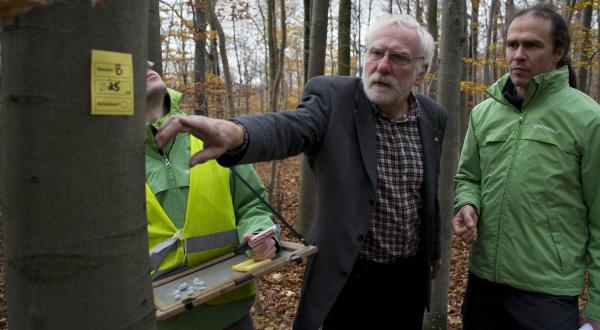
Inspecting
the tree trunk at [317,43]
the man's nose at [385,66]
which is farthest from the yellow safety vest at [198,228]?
the tree trunk at [317,43]

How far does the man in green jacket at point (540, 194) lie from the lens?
2070 mm

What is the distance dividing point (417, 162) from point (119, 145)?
1672mm

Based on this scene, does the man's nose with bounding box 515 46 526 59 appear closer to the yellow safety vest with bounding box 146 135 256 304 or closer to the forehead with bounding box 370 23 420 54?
the forehead with bounding box 370 23 420 54

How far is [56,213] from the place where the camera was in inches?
32.6

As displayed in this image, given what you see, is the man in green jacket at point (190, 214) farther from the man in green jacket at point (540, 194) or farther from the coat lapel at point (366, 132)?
the man in green jacket at point (540, 194)

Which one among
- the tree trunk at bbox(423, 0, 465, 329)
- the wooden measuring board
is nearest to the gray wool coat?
the wooden measuring board

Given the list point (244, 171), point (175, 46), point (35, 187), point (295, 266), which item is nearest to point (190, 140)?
point (244, 171)

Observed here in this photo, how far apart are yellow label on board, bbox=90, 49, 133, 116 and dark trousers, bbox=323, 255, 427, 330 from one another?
162cm

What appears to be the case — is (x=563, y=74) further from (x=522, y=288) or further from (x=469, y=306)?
(x=469, y=306)

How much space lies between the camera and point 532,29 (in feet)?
7.04

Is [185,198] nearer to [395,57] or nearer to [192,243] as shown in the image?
[192,243]

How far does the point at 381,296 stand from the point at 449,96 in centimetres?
181

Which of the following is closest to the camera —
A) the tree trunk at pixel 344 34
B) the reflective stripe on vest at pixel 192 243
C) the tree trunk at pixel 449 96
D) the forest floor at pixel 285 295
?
the reflective stripe on vest at pixel 192 243

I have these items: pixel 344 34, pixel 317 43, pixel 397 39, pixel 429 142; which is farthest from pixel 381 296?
pixel 344 34
